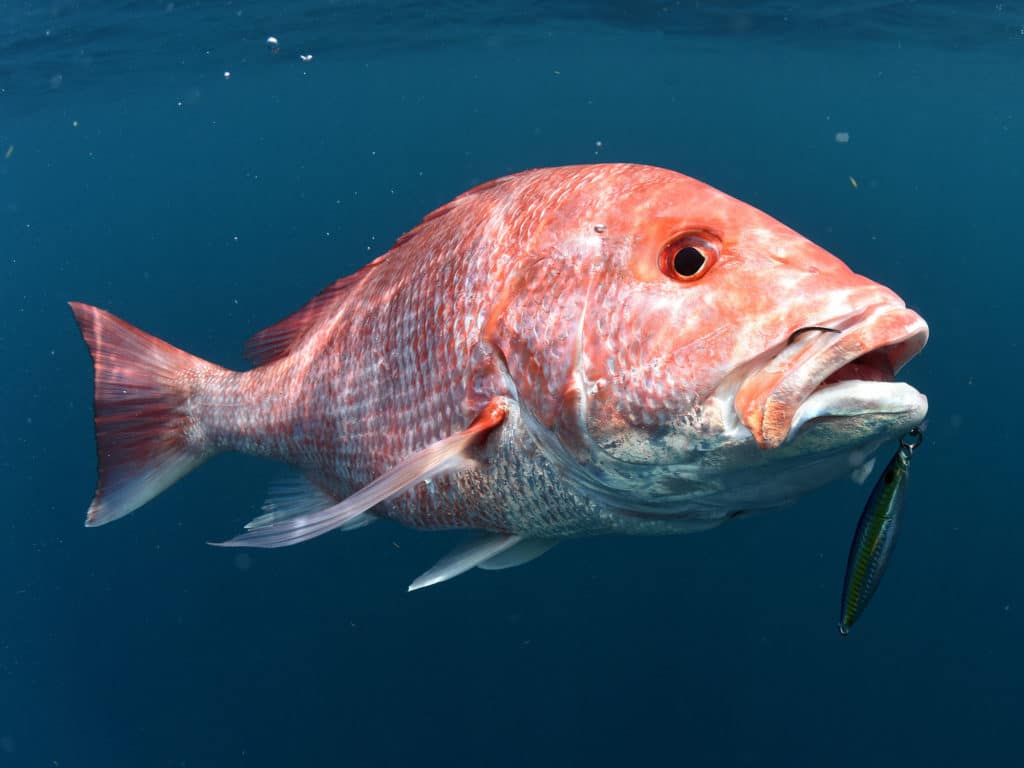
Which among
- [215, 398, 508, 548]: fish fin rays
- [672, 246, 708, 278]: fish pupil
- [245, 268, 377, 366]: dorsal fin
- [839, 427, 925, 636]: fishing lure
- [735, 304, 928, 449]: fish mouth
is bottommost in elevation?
[839, 427, 925, 636]: fishing lure

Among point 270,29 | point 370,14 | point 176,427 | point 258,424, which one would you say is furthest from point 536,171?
point 270,29

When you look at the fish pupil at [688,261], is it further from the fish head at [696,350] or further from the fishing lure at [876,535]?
the fishing lure at [876,535]

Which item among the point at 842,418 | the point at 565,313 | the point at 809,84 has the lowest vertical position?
the point at 842,418

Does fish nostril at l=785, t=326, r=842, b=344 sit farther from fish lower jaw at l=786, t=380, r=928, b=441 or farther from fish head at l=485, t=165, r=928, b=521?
fish lower jaw at l=786, t=380, r=928, b=441

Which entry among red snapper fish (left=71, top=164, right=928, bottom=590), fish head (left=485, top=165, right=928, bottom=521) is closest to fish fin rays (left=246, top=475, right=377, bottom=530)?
red snapper fish (left=71, top=164, right=928, bottom=590)

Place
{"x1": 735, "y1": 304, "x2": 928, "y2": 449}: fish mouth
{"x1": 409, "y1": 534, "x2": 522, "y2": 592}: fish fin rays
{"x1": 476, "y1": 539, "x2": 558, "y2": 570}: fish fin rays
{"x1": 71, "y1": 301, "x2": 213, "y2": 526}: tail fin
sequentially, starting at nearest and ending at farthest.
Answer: {"x1": 735, "y1": 304, "x2": 928, "y2": 449}: fish mouth → {"x1": 409, "y1": 534, "x2": 522, "y2": 592}: fish fin rays → {"x1": 476, "y1": 539, "x2": 558, "y2": 570}: fish fin rays → {"x1": 71, "y1": 301, "x2": 213, "y2": 526}: tail fin

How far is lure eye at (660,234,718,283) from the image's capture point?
1584mm

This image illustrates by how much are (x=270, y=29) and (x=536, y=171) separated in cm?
1802

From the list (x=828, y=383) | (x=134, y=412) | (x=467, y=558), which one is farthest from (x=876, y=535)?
(x=134, y=412)

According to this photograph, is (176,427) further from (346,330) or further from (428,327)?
(428,327)

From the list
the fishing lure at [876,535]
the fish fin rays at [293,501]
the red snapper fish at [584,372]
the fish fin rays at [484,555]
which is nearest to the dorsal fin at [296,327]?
the red snapper fish at [584,372]

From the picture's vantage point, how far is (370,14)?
16578mm

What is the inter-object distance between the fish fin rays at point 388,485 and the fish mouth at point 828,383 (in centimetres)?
76

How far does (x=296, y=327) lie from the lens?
3.02 m
